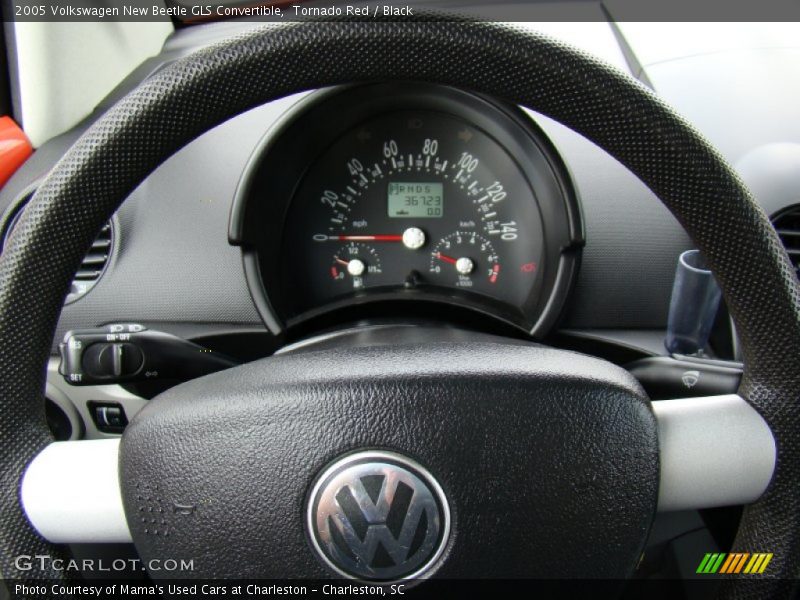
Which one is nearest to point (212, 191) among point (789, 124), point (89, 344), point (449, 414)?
point (89, 344)

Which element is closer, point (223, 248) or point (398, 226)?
point (223, 248)

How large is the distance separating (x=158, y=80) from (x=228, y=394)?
0.30 meters

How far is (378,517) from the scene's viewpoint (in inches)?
28.3

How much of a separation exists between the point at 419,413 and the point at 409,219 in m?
→ 1.13

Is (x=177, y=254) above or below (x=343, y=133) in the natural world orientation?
below

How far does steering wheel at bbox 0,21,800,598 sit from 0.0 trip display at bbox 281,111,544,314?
39.9 inches

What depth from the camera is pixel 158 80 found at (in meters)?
0.70

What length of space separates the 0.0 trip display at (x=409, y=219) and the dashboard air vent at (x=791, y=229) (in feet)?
1.60

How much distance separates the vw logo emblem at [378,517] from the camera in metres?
0.72

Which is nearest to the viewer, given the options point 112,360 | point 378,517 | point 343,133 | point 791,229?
point 378,517

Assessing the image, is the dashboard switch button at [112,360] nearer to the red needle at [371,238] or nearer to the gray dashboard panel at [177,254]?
the gray dashboard panel at [177,254]

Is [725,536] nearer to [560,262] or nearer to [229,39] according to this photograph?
[560,262]

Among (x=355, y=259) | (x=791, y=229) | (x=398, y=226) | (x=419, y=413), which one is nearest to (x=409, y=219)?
(x=398, y=226)

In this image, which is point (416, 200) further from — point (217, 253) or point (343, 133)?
point (217, 253)
